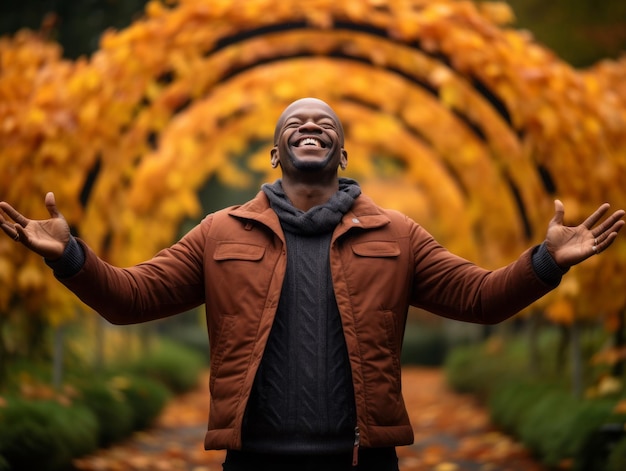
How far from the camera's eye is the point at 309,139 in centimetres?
316

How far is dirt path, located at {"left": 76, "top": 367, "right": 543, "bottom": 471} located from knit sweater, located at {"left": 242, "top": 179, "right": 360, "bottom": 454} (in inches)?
153

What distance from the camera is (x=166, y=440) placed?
358 inches

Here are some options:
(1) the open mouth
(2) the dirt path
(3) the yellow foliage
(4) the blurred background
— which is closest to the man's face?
(1) the open mouth

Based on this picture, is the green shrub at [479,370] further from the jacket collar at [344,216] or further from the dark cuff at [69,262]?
the dark cuff at [69,262]

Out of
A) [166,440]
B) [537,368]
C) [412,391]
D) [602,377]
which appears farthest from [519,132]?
[412,391]

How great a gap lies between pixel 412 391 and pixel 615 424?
8943 mm

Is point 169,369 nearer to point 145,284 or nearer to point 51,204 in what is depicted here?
point 145,284

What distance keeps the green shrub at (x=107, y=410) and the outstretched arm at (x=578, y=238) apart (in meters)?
5.47

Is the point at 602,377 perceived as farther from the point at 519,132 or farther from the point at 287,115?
the point at 287,115

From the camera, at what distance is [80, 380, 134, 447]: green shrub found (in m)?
7.88

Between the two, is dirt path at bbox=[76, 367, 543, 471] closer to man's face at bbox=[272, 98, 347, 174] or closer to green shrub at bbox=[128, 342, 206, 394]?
green shrub at bbox=[128, 342, 206, 394]

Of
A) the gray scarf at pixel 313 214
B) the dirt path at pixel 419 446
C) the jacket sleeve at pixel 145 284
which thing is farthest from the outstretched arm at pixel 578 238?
the dirt path at pixel 419 446

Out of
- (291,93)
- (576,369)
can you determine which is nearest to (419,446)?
(576,369)

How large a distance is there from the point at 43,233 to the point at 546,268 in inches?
59.0
